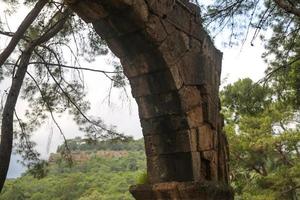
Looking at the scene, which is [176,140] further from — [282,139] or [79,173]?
[79,173]

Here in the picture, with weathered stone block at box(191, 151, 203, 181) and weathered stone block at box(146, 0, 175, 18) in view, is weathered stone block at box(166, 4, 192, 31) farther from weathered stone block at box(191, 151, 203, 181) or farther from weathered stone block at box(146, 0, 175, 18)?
weathered stone block at box(191, 151, 203, 181)

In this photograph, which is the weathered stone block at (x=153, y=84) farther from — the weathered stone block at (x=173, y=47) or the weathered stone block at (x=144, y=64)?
the weathered stone block at (x=173, y=47)

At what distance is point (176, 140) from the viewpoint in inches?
181

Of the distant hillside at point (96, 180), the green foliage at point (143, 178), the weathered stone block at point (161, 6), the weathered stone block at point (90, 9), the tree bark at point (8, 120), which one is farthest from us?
the distant hillside at point (96, 180)

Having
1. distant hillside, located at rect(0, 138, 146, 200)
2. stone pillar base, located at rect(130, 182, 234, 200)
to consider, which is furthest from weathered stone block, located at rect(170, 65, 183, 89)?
distant hillside, located at rect(0, 138, 146, 200)

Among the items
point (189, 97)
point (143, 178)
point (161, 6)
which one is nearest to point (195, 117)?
point (189, 97)

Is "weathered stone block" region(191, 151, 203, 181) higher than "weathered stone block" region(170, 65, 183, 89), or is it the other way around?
"weathered stone block" region(170, 65, 183, 89)

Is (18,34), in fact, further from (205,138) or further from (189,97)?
(205,138)

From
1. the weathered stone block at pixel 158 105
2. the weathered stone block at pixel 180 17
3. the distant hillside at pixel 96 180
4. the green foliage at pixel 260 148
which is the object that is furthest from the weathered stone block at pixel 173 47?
the distant hillside at pixel 96 180

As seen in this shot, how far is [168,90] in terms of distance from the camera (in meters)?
4.59

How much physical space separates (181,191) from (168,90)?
44.3 inches

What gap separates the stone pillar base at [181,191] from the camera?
4211 mm

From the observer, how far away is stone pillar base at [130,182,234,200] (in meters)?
4.21

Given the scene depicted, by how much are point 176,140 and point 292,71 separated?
4897mm
